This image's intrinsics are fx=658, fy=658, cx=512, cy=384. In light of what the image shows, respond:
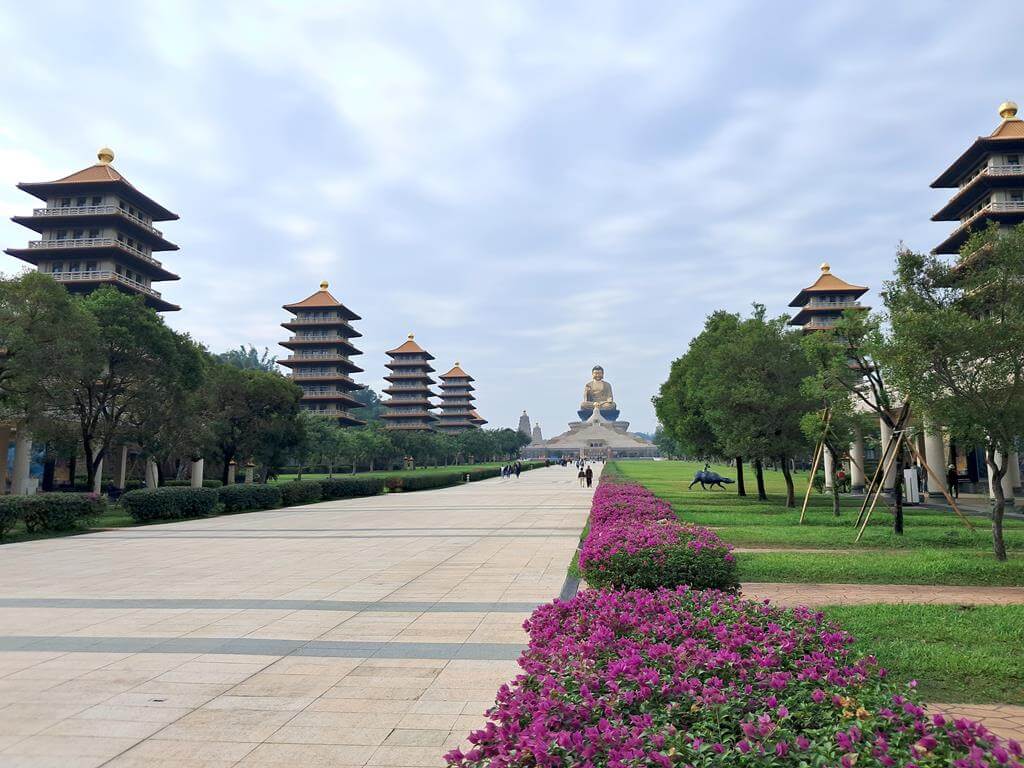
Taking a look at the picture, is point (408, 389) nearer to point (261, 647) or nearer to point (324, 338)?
point (324, 338)

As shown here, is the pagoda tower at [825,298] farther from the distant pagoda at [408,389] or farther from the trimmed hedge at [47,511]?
the trimmed hedge at [47,511]

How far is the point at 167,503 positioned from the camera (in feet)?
70.0

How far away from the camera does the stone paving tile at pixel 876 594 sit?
8.09m

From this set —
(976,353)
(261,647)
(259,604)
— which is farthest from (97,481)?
(976,353)

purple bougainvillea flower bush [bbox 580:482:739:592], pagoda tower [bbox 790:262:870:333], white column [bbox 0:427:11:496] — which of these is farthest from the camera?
pagoda tower [bbox 790:262:870:333]

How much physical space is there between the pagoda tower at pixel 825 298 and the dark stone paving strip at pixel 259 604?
7036 cm

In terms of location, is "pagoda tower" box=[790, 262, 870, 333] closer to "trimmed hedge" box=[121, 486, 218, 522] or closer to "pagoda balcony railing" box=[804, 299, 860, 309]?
"pagoda balcony railing" box=[804, 299, 860, 309]

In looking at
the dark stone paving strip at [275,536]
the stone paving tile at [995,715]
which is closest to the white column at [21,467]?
the dark stone paving strip at [275,536]

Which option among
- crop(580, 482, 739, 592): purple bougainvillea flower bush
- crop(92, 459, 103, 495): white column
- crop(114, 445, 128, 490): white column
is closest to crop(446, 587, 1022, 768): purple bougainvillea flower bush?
crop(580, 482, 739, 592): purple bougainvillea flower bush

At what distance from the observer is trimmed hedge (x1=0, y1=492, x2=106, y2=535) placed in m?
16.2

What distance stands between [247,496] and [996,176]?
44.7 metres

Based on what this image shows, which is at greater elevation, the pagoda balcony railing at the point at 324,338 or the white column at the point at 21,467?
the pagoda balcony railing at the point at 324,338

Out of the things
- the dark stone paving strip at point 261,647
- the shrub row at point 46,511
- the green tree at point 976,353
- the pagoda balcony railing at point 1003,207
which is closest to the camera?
the dark stone paving strip at point 261,647

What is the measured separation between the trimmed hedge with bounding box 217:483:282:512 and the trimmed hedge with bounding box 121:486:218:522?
161cm
